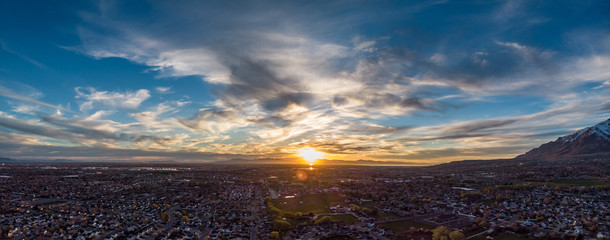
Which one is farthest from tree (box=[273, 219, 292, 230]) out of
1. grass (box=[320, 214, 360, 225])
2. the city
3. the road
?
the road

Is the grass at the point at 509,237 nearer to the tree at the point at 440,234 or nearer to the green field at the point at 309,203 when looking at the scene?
the tree at the point at 440,234

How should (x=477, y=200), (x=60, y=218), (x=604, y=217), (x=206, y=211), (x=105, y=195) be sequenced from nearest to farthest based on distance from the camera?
(x=604, y=217)
(x=60, y=218)
(x=206, y=211)
(x=477, y=200)
(x=105, y=195)

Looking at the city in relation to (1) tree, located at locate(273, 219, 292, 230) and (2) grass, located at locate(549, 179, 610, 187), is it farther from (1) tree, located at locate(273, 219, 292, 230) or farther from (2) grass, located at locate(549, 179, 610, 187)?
(2) grass, located at locate(549, 179, 610, 187)

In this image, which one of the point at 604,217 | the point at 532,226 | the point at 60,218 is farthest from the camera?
the point at 60,218

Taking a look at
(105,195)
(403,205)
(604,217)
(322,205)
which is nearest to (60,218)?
(105,195)

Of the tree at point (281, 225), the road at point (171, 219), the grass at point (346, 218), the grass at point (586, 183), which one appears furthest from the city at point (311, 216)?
the grass at point (586, 183)

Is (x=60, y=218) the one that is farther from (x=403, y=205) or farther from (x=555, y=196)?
(x=555, y=196)
